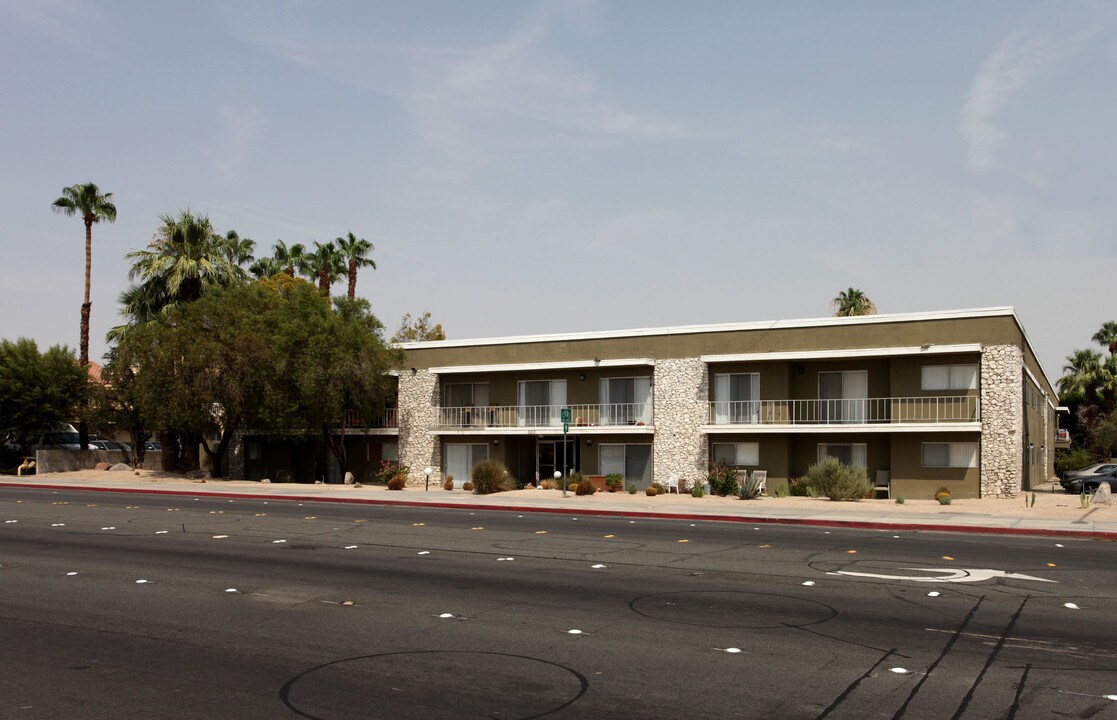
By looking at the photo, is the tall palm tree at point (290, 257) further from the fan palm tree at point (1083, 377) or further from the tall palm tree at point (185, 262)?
the fan palm tree at point (1083, 377)

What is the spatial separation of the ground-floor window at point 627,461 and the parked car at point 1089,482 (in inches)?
701

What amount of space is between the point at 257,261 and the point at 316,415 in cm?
2641

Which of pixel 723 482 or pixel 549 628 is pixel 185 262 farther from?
pixel 549 628

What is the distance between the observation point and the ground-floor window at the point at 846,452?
1529 inches

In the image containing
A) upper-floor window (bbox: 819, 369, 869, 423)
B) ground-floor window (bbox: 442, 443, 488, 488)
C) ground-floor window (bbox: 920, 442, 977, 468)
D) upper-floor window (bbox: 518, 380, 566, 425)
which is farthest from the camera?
ground-floor window (bbox: 442, 443, 488, 488)

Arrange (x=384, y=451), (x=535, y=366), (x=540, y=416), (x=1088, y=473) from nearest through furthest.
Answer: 1. (x=1088, y=473)
2. (x=535, y=366)
3. (x=540, y=416)
4. (x=384, y=451)

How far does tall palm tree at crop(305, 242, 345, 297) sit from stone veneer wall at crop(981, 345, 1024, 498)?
44174 millimetres

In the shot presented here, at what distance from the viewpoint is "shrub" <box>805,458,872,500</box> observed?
111 feet

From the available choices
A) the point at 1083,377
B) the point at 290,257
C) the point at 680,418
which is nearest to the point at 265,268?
the point at 290,257

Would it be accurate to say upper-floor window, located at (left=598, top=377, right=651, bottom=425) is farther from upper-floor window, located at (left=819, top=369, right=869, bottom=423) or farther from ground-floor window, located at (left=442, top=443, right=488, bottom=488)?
upper-floor window, located at (left=819, top=369, right=869, bottom=423)

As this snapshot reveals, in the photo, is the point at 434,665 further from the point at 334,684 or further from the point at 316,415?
the point at 316,415

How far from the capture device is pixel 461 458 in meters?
46.4

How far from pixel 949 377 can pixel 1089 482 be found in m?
9.85

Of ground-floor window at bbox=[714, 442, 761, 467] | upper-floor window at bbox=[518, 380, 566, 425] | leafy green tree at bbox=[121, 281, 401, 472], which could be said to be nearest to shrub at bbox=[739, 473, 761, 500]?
ground-floor window at bbox=[714, 442, 761, 467]
